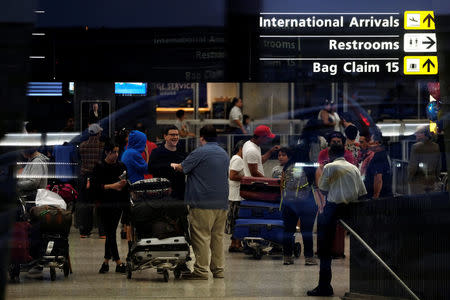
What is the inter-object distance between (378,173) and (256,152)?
138 cm

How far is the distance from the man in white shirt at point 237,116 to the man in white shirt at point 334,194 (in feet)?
2.54

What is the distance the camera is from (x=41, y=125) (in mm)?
7824

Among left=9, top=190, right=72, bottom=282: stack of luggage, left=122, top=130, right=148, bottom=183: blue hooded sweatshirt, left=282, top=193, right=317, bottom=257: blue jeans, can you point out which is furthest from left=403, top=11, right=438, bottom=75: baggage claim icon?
left=9, top=190, right=72, bottom=282: stack of luggage

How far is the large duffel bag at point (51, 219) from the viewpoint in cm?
889

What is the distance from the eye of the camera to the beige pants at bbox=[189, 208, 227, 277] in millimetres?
9117

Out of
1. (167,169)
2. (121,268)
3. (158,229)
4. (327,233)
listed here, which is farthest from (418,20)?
(121,268)

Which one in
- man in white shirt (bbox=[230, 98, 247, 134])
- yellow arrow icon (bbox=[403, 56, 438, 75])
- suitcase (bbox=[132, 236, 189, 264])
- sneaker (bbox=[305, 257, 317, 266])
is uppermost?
yellow arrow icon (bbox=[403, 56, 438, 75])

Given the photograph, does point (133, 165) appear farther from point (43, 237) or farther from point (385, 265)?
point (385, 265)

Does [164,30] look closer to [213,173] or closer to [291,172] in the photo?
[213,173]

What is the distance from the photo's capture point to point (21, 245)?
Answer: 8961 mm

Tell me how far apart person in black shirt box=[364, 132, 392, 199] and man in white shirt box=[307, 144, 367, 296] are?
0.60 feet

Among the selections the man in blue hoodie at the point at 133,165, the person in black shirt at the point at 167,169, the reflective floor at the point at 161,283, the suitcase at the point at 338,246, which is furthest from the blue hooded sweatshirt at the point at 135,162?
the suitcase at the point at 338,246

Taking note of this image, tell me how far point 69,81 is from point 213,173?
182 cm

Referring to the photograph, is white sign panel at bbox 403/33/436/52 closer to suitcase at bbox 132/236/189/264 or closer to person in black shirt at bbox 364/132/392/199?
person in black shirt at bbox 364/132/392/199
